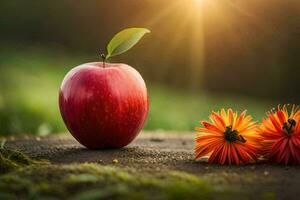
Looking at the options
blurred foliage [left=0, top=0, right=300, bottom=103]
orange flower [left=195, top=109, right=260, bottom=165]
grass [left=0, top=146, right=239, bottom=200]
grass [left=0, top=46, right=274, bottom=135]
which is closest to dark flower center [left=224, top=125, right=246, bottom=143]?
orange flower [left=195, top=109, right=260, bottom=165]

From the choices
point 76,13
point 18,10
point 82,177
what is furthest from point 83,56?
point 82,177

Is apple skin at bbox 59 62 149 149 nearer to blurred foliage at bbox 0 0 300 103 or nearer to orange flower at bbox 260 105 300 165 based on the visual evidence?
orange flower at bbox 260 105 300 165

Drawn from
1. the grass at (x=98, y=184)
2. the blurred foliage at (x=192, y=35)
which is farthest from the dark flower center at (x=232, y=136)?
the blurred foliage at (x=192, y=35)

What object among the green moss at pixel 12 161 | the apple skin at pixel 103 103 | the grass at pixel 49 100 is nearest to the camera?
the green moss at pixel 12 161

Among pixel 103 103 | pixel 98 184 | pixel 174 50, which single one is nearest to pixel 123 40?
pixel 103 103

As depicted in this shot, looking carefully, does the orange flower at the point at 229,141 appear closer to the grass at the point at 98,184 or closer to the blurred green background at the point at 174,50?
the grass at the point at 98,184
